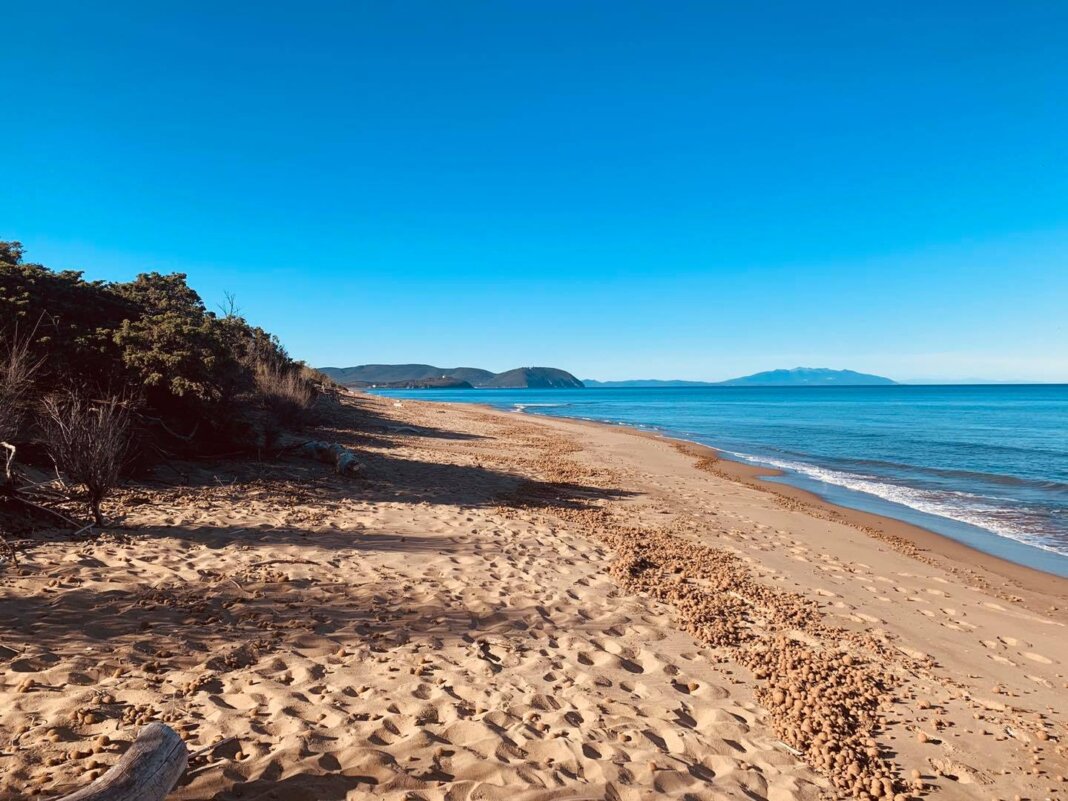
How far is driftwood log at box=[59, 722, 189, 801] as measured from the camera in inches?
92.6

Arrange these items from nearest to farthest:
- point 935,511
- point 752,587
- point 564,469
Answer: point 752,587 < point 935,511 < point 564,469

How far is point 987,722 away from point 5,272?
13621 mm

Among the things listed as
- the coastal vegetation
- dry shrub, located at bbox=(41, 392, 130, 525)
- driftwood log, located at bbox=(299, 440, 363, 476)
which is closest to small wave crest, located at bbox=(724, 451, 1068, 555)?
driftwood log, located at bbox=(299, 440, 363, 476)

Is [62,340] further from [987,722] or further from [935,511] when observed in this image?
[935,511]

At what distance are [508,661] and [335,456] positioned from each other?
29.1ft

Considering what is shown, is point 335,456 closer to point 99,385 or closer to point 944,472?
point 99,385

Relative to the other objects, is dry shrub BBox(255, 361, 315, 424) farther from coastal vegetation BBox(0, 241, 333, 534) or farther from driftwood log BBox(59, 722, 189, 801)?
driftwood log BBox(59, 722, 189, 801)

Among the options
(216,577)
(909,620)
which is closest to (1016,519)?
(909,620)

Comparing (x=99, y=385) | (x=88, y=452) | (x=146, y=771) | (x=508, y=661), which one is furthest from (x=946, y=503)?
(x=99, y=385)

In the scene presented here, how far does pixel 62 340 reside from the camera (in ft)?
29.5

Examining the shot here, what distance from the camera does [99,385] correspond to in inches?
371

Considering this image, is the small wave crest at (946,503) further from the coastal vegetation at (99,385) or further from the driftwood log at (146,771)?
the coastal vegetation at (99,385)

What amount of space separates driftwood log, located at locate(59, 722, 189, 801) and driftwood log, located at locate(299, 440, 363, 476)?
920cm

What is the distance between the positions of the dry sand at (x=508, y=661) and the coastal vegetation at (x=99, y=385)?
3.29ft
